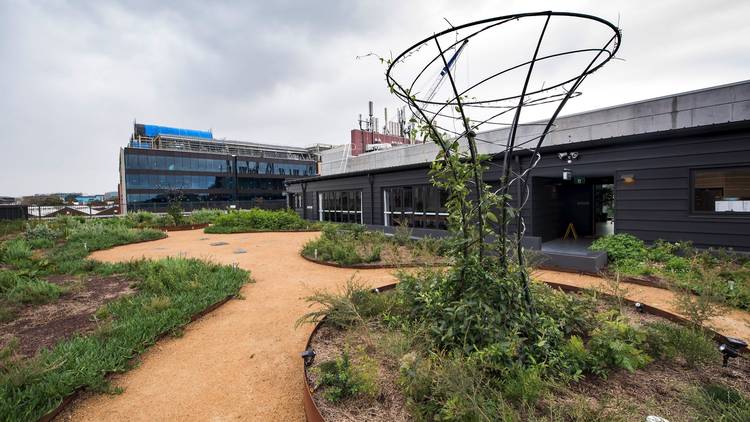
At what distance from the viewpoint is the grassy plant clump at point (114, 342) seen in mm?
2438

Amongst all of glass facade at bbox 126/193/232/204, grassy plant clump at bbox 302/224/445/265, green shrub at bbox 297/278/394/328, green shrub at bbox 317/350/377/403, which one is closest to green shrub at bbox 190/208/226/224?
grassy plant clump at bbox 302/224/445/265

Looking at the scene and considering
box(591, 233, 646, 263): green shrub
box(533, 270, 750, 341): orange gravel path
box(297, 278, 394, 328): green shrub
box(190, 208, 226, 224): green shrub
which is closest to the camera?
box(297, 278, 394, 328): green shrub

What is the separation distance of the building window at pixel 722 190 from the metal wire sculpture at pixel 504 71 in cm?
669

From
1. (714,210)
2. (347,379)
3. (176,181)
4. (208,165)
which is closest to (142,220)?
(347,379)

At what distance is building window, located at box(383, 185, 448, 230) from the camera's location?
1062 centimetres

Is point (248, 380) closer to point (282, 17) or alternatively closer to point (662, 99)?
point (282, 17)

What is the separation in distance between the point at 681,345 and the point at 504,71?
117 inches

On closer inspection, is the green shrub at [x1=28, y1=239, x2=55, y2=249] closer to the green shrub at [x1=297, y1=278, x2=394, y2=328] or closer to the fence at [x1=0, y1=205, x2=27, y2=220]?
the fence at [x1=0, y1=205, x2=27, y2=220]

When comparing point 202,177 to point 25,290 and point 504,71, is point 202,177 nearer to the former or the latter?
point 25,290

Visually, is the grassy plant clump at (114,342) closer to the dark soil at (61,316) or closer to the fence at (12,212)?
the dark soil at (61,316)

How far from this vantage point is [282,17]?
7398 mm

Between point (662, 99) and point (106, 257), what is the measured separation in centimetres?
1921

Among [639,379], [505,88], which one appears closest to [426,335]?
[639,379]

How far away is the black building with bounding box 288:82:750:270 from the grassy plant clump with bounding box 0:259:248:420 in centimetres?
728
